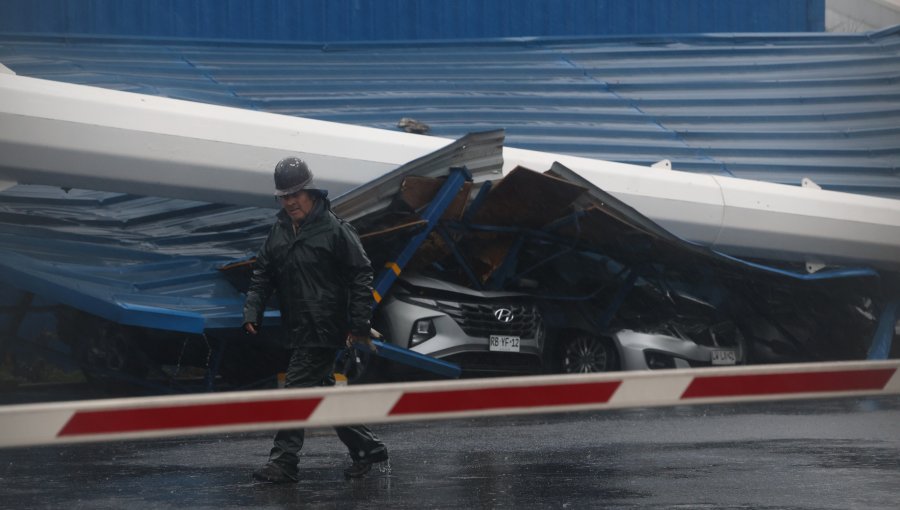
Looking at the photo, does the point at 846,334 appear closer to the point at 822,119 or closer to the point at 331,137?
the point at 822,119

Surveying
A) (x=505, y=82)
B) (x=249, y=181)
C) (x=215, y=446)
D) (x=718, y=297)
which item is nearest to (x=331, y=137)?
(x=249, y=181)

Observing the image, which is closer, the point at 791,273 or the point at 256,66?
the point at 791,273

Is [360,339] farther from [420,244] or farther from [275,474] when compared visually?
[420,244]

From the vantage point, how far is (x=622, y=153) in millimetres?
15688

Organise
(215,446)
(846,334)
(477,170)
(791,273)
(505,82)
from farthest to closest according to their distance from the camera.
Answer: (505,82), (846,334), (791,273), (477,170), (215,446)

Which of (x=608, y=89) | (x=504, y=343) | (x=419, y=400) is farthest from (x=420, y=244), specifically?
(x=608, y=89)

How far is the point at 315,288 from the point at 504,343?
4.59m

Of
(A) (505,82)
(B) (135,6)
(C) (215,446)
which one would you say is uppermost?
(B) (135,6)

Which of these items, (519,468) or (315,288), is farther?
(519,468)

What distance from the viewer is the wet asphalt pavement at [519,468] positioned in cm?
607

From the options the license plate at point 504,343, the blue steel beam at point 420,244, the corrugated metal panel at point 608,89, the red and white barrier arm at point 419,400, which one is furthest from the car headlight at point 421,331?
the red and white barrier arm at point 419,400

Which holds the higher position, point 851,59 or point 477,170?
point 851,59

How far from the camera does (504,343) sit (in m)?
11.4

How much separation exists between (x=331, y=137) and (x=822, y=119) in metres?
8.41
